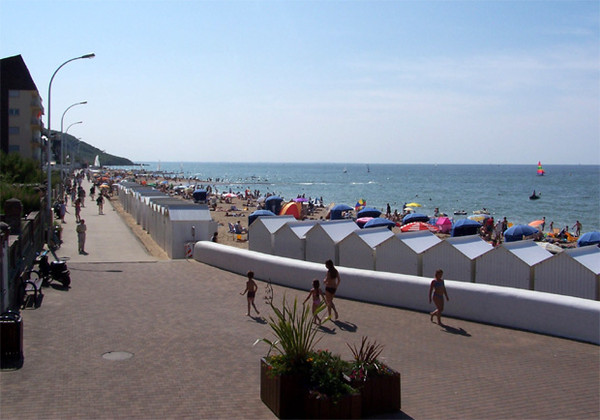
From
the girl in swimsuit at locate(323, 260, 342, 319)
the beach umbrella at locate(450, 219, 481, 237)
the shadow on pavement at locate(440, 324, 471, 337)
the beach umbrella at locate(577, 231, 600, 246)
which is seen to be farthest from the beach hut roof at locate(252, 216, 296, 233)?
the beach umbrella at locate(577, 231, 600, 246)

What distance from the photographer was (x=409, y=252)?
15.8 m

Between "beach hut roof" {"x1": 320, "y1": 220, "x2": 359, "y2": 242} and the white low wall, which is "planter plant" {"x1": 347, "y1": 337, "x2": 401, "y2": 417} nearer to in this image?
the white low wall

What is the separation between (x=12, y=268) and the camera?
12859mm

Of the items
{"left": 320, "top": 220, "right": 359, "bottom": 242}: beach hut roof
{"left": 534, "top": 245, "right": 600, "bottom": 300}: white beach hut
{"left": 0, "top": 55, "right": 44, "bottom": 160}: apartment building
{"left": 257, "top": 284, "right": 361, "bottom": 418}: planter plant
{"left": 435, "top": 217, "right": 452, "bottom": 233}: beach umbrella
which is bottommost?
{"left": 435, "top": 217, "right": 452, "bottom": 233}: beach umbrella

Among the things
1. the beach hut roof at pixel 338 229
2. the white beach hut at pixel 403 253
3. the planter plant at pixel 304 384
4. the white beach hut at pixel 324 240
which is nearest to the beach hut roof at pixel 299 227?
the white beach hut at pixel 324 240

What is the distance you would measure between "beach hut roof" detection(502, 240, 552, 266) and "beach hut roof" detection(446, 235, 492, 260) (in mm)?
759

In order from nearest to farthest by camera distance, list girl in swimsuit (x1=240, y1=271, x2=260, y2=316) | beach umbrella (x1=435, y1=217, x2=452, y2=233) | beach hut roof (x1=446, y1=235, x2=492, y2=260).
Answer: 1. girl in swimsuit (x1=240, y1=271, x2=260, y2=316)
2. beach hut roof (x1=446, y1=235, x2=492, y2=260)
3. beach umbrella (x1=435, y1=217, x2=452, y2=233)

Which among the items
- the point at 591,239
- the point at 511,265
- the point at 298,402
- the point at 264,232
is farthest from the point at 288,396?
the point at 591,239

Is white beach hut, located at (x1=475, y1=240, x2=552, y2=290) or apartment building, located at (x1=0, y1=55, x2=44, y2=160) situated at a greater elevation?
apartment building, located at (x1=0, y1=55, x2=44, y2=160)

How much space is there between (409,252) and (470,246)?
1.49 meters

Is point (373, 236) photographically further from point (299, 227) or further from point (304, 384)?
point (304, 384)

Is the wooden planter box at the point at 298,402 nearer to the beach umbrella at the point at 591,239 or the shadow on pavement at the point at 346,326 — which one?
the shadow on pavement at the point at 346,326

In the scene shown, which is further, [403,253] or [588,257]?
[403,253]

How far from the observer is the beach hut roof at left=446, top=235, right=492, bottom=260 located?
14962 millimetres
